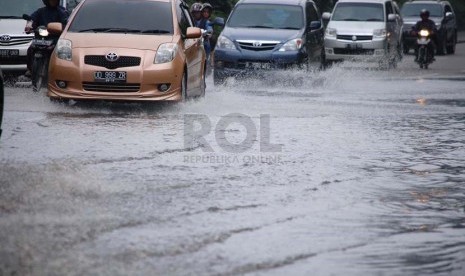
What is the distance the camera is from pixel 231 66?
83.4ft

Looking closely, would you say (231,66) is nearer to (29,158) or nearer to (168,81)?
(168,81)

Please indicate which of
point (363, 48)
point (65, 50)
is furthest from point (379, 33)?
point (65, 50)

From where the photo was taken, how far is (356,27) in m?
34.6

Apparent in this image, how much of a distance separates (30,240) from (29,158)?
4.12m

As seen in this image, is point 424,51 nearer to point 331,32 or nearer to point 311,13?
point 331,32

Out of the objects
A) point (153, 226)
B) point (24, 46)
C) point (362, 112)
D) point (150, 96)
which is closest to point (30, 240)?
point (153, 226)

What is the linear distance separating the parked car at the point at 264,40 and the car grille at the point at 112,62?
25.2ft

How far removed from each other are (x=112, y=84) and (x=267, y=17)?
9.77m

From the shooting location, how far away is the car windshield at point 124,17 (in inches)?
737

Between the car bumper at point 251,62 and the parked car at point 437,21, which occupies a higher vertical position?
the car bumper at point 251,62

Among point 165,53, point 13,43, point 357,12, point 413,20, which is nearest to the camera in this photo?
point 165,53

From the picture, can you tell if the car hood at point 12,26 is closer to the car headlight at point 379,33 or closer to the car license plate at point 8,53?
the car license plate at point 8,53

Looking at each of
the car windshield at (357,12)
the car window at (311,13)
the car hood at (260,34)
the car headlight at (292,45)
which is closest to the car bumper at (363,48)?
the car windshield at (357,12)

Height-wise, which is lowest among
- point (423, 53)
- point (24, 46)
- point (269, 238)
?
point (423, 53)
